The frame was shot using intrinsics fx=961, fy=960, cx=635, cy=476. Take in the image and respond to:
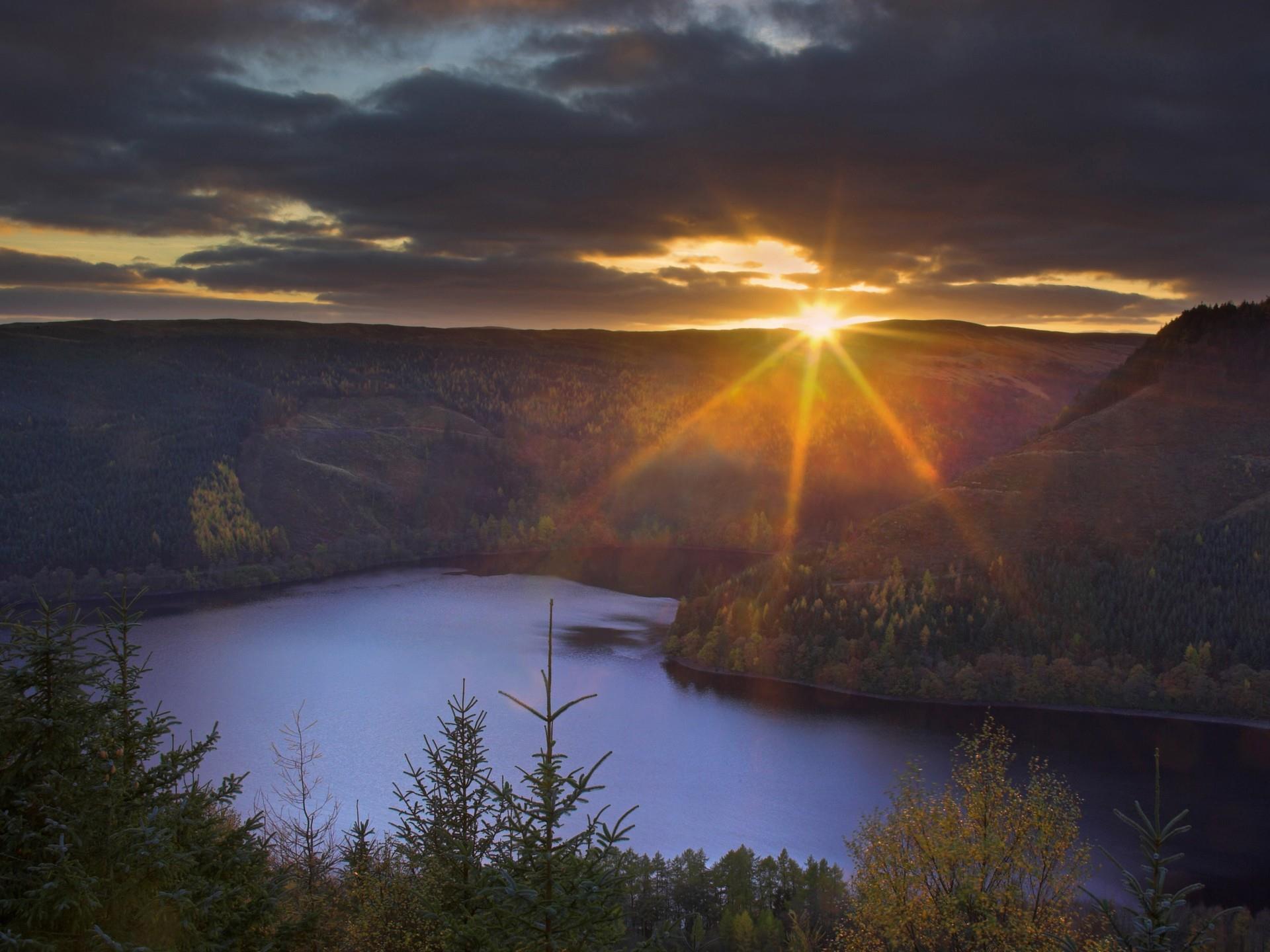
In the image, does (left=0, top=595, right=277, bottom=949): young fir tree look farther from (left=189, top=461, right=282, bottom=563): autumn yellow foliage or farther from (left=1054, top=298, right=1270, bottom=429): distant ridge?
(left=1054, top=298, right=1270, bottom=429): distant ridge

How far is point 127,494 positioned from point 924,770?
126m

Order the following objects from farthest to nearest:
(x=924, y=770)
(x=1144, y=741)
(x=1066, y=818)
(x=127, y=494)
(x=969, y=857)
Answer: (x=127, y=494), (x=1144, y=741), (x=924, y=770), (x=1066, y=818), (x=969, y=857)

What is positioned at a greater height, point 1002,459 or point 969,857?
point 1002,459

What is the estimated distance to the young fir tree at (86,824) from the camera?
833 cm

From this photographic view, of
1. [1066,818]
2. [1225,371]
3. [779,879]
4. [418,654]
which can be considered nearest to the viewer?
[1066,818]

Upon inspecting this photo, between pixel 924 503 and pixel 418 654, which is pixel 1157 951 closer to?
pixel 418 654

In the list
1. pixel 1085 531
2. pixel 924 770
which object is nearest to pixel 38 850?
pixel 924 770

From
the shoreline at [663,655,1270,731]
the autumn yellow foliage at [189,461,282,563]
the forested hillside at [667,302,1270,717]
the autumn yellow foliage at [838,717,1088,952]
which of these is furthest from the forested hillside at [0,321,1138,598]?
the autumn yellow foliage at [838,717,1088,952]

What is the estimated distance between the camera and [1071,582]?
288 ft

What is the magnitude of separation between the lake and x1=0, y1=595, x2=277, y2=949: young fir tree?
26.1 metres

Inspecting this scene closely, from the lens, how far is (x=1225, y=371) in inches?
4579

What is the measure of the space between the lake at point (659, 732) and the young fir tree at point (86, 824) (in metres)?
26.1

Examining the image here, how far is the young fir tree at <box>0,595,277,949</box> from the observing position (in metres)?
8.33

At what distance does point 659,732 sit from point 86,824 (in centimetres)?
5830
